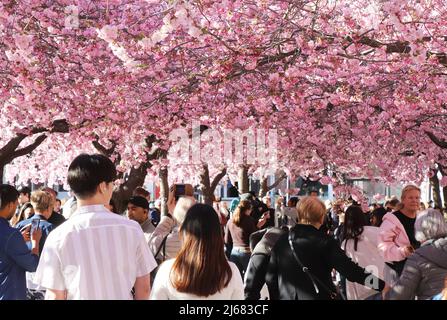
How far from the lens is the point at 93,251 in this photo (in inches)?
153

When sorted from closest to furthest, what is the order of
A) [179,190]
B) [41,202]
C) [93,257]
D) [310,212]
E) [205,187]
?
[93,257], [310,212], [41,202], [179,190], [205,187]

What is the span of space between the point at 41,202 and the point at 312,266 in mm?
3186

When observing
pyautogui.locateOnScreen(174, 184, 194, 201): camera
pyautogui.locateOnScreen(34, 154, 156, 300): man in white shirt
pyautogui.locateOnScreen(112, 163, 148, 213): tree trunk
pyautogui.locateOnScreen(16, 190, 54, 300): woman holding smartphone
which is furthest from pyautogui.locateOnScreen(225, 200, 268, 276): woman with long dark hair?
pyautogui.locateOnScreen(112, 163, 148, 213): tree trunk

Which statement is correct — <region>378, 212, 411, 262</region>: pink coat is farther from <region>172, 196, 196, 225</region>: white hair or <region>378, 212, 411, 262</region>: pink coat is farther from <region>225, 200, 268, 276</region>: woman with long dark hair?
<region>225, 200, 268, 276</region>: woman with long dark hair

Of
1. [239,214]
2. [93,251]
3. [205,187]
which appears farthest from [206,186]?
[93,251]

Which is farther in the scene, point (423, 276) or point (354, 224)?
point (354, 224)

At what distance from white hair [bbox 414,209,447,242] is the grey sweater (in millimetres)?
205

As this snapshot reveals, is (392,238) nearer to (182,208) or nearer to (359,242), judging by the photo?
(359,242)

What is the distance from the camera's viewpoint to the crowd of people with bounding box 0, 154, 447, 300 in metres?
3.89

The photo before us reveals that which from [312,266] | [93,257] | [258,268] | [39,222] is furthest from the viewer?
[39,222]

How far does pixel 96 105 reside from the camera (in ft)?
41.9

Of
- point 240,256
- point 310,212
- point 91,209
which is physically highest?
point 91,209
